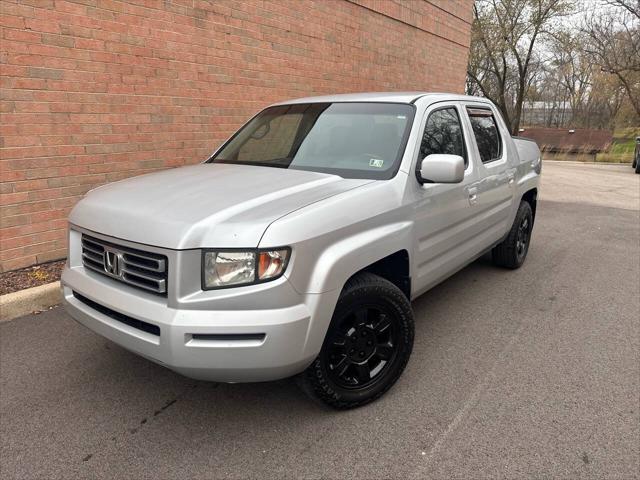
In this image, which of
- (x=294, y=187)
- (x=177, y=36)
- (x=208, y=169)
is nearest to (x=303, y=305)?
(x=294, y=187)

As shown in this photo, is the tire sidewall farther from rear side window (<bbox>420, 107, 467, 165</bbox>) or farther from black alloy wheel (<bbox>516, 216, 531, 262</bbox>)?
black alloy wheel (<bbox>516, 216, 531, 262</bbox>)

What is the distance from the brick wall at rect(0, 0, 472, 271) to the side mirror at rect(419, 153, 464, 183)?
3726 millimetres

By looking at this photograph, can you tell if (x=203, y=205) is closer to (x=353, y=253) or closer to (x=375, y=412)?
(x=353, y=253)

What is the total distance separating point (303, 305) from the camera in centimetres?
223

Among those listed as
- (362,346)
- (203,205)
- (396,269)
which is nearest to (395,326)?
(362,346)

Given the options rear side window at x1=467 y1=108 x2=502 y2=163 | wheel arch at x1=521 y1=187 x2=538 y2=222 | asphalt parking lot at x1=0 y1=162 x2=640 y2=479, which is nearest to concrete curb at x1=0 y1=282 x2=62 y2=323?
asphalt parking lot at x1=0 y1=162 x2=640 y2=479

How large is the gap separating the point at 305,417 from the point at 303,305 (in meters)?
0.83

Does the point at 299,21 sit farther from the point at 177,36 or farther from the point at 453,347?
the point at 453,347

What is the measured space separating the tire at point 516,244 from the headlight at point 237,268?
11.6 ft

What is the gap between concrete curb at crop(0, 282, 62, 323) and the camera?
12.8 ft

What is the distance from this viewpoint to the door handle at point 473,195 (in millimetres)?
3725

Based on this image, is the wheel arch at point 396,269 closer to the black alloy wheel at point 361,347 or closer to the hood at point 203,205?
the black alloy wheel at point 361,347

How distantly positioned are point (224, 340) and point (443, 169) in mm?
1618

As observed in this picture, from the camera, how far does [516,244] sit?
514cm
